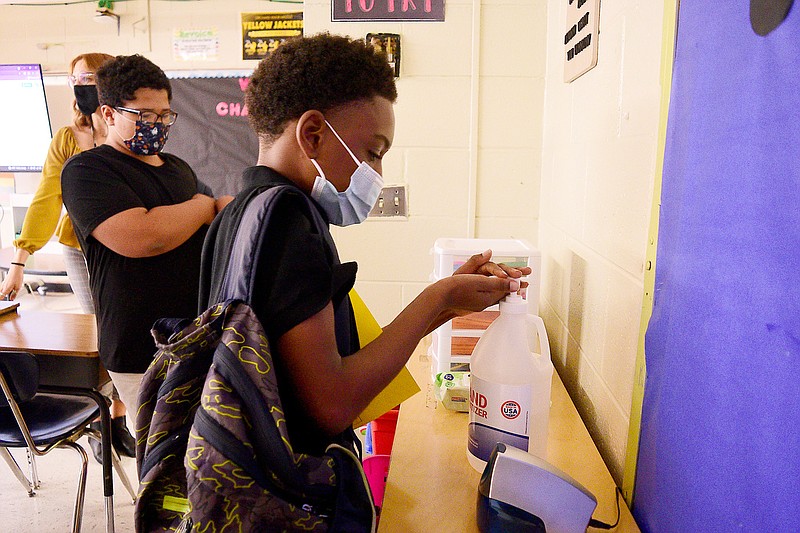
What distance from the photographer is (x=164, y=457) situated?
0.69 meters

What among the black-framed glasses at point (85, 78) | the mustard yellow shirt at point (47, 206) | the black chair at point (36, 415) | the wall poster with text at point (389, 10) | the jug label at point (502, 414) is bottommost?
the black chair at point (36, 415)

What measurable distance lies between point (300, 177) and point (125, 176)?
3.21 ft

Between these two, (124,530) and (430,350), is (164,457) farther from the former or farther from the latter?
(124,530)

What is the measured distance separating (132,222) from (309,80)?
920mm

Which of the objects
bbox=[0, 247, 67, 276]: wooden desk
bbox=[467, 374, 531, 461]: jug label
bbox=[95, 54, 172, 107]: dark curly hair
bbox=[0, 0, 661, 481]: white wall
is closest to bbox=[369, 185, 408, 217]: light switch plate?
bbox=[0, 0, 661, 481]: white wall

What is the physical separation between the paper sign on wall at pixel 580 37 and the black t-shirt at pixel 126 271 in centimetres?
113

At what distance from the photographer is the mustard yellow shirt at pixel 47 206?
2.20 meters

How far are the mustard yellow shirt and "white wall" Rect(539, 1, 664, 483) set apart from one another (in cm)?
179

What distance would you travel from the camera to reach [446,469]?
106cm

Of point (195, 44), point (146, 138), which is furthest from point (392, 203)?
point (195, 44)

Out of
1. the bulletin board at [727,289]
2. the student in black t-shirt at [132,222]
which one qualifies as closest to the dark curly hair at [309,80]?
the bulletin board at [727,289]

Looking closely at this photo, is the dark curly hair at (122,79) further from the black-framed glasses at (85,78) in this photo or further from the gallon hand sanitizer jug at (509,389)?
the gallon hand sanitizer jug at (509,389)

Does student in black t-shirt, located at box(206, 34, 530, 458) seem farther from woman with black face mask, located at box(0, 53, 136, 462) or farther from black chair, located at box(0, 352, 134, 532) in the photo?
woman with black face mask, located at box(0, 53, 136, 462)

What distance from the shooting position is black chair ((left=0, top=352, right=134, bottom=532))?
5.60 feet
